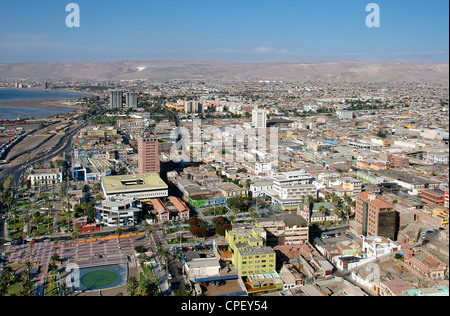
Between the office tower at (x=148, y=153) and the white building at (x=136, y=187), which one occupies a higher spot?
the office tower at (x=148, y=153)

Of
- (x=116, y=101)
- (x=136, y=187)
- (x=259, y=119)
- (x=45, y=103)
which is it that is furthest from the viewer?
(x=45, y=103)

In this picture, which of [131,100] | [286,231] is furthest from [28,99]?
[286,231]

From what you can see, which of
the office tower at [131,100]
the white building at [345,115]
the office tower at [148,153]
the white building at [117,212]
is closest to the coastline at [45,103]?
the office tower at [131,100]

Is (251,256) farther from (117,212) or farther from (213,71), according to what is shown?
(213,71)

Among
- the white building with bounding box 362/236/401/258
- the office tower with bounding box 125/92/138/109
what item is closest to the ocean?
the office tower with bounding box 125/92/138/109

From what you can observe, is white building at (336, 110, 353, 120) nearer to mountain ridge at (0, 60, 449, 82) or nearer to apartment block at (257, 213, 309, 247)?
mountain ridge at (0, 60, 449, 82)

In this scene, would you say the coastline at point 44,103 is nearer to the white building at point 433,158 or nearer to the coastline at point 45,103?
the coastline at point 45,103
